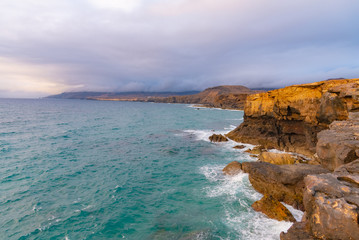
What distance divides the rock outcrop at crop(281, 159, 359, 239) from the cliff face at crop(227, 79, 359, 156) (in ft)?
46.1

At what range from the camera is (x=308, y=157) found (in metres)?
24.6

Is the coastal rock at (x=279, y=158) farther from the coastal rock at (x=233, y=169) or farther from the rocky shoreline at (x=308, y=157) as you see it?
the coastal rock at (x=233, y=169)

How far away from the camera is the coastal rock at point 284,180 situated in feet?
45.4

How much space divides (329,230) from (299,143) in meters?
25.2

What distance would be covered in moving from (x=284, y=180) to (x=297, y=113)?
16754 millimetres

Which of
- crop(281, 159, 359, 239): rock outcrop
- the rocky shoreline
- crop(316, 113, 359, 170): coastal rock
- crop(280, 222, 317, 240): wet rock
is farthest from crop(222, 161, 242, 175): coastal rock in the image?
crop(280, 222, 317, 240): wet rock

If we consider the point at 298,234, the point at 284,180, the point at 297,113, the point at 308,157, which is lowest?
the point at 308,157

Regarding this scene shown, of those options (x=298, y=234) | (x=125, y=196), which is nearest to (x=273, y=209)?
(x=298, y=234)

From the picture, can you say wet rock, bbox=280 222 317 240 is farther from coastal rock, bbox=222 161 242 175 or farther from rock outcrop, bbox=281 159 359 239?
coastal rock, bbox=222 161 242 175

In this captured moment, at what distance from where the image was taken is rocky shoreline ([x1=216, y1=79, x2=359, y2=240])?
6.62 m

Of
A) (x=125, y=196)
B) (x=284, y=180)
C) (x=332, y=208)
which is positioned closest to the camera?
(x=332, y=208)

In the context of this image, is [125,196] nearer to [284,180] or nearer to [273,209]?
[273,209]

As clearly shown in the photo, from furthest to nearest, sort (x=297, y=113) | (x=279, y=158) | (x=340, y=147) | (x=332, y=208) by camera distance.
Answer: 1. (x=297, y=113)
2. (x=279, y=158)
3. (x=340, y=147)
4. (x=332, y=208)

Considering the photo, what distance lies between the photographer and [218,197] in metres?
15.6
